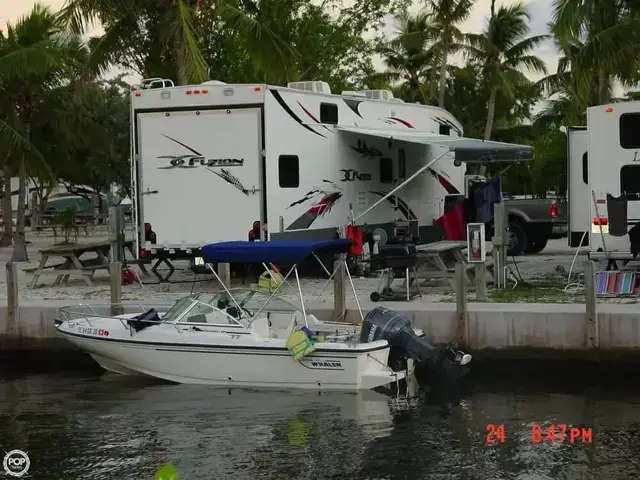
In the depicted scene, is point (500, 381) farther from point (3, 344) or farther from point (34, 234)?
point (34, 234)

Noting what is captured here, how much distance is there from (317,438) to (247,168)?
7.30 metres

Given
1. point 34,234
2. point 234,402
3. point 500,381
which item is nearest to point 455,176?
point 500,381

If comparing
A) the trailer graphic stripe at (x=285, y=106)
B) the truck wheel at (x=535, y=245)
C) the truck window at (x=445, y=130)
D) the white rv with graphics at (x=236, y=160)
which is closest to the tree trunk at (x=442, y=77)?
the truck window at (x=445, y=130)

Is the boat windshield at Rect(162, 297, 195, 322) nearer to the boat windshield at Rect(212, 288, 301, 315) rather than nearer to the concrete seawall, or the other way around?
the boat windshield at Rect(212, 288, 301, 315)

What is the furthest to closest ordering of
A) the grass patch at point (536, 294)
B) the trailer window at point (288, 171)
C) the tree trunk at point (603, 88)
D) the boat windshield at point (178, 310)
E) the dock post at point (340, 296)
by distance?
the tree trunk at point (603, 88), the trailer window at point (288, 171), the grass patch at point (536, 294), the dock post at point (340, 296), the boat windshield at point (178, 310)

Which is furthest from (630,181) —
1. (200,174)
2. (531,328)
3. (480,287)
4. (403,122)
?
(200,174)

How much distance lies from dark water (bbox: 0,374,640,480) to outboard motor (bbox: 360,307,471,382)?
1.30ft

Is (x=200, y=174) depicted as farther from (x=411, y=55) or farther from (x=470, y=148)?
(x=411, y=55)

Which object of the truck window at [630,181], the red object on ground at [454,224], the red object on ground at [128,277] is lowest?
the red object on ground at [128,277]

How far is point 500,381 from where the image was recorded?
13.3 m

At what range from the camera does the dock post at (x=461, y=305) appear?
530 inches

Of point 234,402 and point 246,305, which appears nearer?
point 234,402

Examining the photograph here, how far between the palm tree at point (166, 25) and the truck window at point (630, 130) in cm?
829

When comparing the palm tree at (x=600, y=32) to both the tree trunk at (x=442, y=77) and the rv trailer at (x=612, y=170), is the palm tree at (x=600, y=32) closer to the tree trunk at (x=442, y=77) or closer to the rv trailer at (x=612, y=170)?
the rv trailer at (x=612, y=170)
